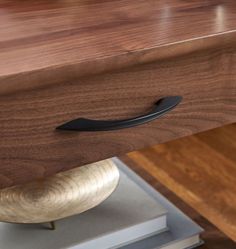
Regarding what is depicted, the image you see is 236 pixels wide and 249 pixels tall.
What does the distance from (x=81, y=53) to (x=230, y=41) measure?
155 millimetres

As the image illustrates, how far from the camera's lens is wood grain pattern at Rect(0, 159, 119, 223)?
0.69 m

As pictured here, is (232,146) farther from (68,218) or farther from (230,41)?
(230,41)

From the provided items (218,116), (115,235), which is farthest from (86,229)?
(218,116)

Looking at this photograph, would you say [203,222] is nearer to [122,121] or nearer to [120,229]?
[120,229]

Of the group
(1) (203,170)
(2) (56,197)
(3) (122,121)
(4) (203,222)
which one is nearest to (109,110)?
(3) (122,121)

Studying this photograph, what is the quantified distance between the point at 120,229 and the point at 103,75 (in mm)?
299

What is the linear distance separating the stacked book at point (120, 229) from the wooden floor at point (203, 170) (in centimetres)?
39

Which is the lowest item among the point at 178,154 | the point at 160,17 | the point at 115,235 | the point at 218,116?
the point at 178,154

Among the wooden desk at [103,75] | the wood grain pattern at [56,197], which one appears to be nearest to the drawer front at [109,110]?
the wooden desk at [103,75]

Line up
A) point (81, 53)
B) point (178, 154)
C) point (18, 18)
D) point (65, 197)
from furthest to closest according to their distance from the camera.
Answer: point (178, 154), point (65, 197), point (18, 18), point (81, 53)

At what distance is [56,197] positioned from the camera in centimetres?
70

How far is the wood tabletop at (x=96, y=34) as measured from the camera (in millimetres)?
455

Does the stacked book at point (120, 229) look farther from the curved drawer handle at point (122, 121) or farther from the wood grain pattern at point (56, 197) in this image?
the curved drawer handle at point (122, 121)

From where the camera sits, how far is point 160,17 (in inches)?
22.5
